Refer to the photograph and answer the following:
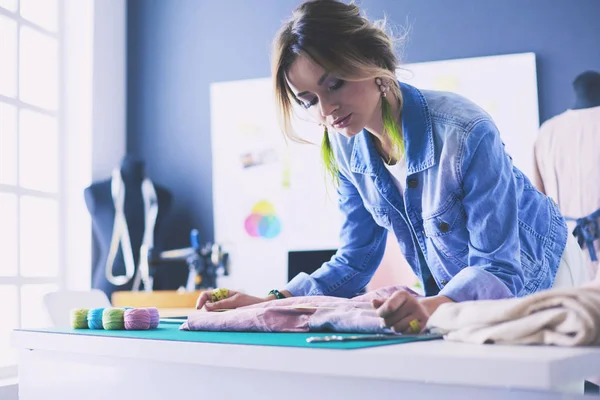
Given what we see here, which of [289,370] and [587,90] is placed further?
[587,90]

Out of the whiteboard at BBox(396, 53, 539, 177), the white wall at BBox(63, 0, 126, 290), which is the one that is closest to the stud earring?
the whiteboard at BBox(396, 53, 539, 177)

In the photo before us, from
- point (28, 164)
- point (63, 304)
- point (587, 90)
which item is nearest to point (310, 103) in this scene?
point (63, 304)

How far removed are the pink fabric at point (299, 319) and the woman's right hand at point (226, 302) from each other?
0.22 meters

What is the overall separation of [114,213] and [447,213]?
2525 mm

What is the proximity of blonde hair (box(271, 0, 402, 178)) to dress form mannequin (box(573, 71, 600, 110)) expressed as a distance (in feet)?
6.27

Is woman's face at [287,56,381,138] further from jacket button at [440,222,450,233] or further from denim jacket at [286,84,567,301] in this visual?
jacket button at [440,222,450,233]

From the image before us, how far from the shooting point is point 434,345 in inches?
38.6

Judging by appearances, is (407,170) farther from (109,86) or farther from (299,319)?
(109,86)

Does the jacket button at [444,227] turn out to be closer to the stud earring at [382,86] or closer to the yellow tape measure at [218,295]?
the stud earring at [382,86]

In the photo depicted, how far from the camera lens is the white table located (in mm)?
825

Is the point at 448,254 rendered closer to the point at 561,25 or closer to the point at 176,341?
the point at 176,341

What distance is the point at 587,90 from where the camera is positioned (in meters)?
3.28

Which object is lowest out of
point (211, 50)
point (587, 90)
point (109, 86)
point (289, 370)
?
point (289, 370)

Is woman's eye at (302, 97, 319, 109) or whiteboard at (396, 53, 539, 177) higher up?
whiteboard at (396, 53, 539, 177)
